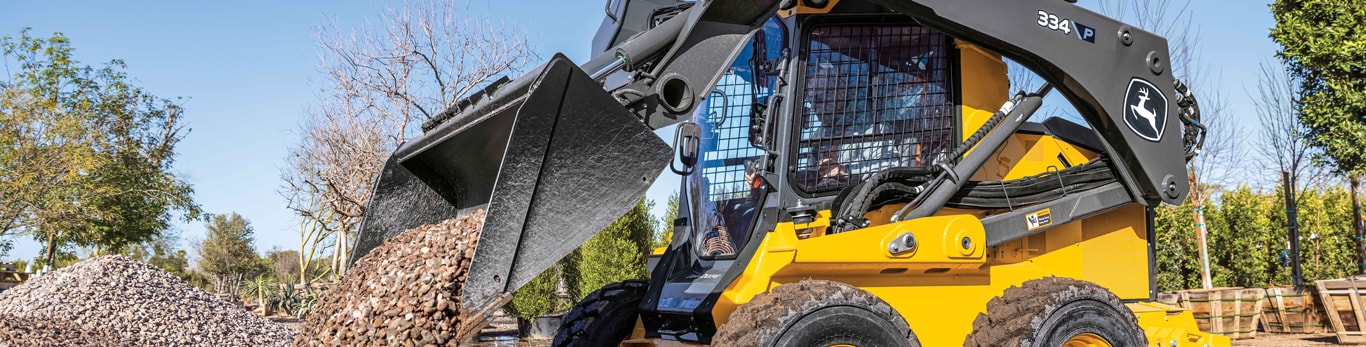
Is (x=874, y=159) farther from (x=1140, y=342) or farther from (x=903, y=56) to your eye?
(x=1140, y=342)

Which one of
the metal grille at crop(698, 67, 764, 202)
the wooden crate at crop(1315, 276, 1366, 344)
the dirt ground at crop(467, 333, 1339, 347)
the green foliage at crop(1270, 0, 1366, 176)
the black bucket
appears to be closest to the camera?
A: the black bucket

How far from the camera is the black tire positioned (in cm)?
547

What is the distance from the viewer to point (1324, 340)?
1244 centimetres

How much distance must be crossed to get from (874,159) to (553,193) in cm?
191

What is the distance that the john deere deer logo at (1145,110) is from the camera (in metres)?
5.36

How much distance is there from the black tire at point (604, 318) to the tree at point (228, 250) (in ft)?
143

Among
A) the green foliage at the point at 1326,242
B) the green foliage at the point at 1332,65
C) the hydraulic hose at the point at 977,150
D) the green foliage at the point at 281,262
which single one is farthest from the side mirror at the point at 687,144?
the green foliage at the point at 281,262

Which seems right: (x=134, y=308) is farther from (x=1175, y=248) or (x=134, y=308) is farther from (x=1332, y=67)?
(x=1175, y=248)

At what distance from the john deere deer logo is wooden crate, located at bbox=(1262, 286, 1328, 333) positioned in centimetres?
932

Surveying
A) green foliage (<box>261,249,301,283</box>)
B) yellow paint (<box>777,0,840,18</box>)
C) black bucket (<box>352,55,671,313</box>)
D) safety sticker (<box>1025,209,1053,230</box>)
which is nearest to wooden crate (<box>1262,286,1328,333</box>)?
safety sticker (<box>1025,209,1053,230</box>)

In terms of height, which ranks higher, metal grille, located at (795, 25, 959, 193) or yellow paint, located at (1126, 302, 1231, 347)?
metal grille, located at (795, 25, 959, 193)

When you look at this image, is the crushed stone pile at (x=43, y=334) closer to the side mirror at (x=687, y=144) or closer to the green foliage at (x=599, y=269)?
the side mirror at (x=687, y=144)

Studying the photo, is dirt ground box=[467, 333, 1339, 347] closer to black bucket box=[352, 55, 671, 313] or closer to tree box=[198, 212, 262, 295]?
black bucket box=[352, 55, 671, 313]

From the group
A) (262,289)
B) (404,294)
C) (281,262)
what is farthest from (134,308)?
(281,262)
